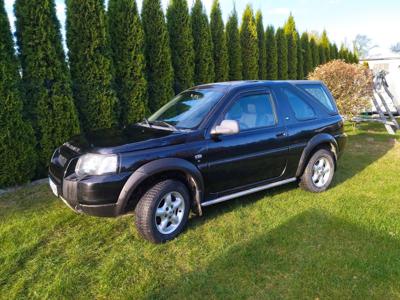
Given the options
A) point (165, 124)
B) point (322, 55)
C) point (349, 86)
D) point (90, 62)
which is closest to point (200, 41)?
point (90, 62)

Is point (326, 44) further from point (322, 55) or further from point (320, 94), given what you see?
point (320, 94)

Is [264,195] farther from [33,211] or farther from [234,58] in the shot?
[234,58]

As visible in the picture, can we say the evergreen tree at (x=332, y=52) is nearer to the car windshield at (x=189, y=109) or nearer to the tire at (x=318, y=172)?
the tire at (x=318, y=172)

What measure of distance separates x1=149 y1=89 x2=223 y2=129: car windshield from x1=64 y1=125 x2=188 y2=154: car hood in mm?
263

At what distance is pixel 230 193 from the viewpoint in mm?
4289

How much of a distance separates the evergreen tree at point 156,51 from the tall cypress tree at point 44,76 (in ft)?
7.15

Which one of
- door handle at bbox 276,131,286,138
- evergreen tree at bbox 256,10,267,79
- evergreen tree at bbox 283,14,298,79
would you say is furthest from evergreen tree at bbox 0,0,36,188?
evergreen tree at bbox 283,14,298,79

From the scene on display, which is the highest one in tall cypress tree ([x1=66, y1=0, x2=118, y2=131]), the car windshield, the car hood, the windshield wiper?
tall cypress tree ([x1=66, y1=0, x2=118, y2=131])

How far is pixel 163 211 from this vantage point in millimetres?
3699

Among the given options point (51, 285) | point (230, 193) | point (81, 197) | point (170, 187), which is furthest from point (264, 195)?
point (51, 285)

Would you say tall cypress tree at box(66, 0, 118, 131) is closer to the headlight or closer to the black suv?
the black suv

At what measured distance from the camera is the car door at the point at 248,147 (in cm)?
405

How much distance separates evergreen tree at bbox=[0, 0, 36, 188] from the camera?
557 centimetres

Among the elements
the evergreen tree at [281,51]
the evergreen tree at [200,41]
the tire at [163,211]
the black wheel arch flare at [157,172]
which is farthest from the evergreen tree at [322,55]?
the tire at [163,211]
